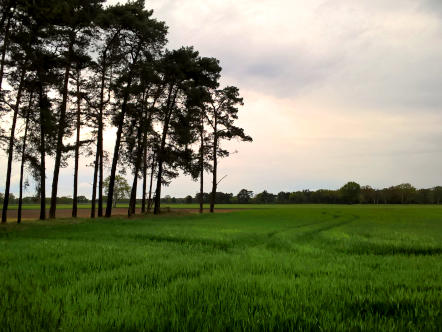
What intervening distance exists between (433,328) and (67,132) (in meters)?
27.7

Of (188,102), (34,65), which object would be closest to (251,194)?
(188,102)

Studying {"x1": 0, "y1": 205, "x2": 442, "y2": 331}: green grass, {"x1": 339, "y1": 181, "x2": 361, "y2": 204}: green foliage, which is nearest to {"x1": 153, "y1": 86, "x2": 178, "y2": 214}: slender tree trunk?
{"x1": 0, "y1": 205, "x2": 442, "y2": 331}: green grass

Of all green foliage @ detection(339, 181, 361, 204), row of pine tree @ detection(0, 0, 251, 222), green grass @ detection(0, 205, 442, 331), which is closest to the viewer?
green grass @ detection(0, 205, 442, 331)

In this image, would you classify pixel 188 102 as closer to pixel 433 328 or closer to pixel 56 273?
pixel 56 273

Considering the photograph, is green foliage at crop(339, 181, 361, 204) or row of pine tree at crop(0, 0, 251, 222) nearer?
row of pine tree at crop(0, 0, 251, 222)

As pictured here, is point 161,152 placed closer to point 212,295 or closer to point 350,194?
point 212,295

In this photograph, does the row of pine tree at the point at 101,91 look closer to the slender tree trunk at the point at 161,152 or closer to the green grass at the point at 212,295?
the slender tree trunk at the point at 161,152

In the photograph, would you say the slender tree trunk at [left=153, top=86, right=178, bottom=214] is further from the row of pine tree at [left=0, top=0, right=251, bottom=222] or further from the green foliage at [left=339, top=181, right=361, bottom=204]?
the green foliage at [left=339, top=181, right=361, bottom=204]

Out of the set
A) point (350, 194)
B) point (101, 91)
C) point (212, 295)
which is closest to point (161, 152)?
point (101, 91)

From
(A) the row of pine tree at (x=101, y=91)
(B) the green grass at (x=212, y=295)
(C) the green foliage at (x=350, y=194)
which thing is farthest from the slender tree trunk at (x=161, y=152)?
(C) the green foliage at (x=350, y=194)

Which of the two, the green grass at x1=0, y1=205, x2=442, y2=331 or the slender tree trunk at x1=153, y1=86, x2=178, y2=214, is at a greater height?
the slender tree trunk at x1=153, y1=86, x2=178, y2=214

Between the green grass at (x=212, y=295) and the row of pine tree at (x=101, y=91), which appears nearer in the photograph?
the green grass at (x=212, y=295)

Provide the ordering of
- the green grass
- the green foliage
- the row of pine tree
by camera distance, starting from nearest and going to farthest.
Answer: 1. the green grass
2. the row of pine tree
3. the green foliage

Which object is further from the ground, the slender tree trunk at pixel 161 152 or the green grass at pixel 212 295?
the slender tree trunk at pixel 161 152
